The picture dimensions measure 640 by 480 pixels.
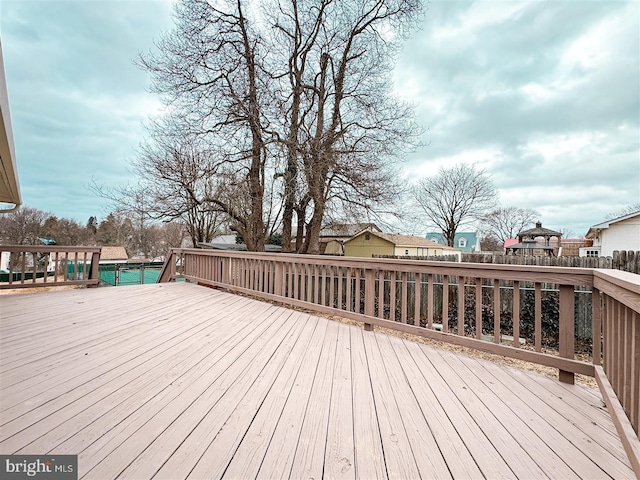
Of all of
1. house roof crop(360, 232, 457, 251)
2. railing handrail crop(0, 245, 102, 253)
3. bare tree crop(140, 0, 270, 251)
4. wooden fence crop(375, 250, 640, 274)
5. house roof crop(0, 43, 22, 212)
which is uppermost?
bare tree crop(140, 0, 270, 251)

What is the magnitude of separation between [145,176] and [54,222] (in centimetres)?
1369

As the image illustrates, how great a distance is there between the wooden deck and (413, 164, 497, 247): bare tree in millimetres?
16377

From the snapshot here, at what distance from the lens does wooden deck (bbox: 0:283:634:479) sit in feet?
3.67

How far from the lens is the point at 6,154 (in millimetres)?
2574

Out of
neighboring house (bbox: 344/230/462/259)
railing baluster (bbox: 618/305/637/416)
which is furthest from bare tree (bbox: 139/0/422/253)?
neighboring house (bbox: 344/230/462/259)

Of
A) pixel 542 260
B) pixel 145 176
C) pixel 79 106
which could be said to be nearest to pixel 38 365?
pixel 145 176

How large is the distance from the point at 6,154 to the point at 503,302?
25.6 feet

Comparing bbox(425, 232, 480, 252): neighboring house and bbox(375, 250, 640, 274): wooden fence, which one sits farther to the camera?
bbox(425, 232, 480, 252): neighboring house

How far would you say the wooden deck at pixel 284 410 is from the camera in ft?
3.67

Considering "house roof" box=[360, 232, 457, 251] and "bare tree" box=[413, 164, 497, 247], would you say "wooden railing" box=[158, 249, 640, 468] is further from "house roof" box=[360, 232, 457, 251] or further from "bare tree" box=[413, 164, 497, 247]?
"bare tree" box=[413, 164, 497, 247]

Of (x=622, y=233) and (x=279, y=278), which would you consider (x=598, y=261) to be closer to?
(x=279, y=278)

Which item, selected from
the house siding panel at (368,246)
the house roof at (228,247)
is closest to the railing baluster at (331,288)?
the house roof at (228,247)

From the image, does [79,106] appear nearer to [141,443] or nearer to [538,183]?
[141,443]

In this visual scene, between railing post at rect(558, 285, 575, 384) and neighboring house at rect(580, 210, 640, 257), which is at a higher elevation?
neighboring house at rect(580, 210, 640, 257)
